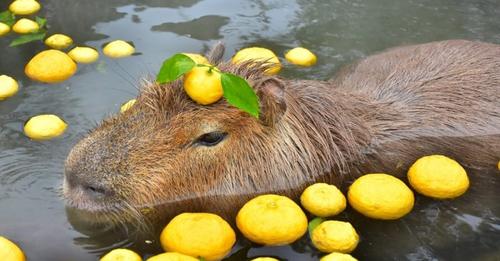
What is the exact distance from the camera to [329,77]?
670cm

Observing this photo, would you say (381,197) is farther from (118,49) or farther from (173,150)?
(118,49)

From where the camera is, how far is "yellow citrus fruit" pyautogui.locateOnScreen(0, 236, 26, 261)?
154 inches

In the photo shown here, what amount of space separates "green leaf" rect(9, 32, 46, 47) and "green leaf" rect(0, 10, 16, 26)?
1.06ft

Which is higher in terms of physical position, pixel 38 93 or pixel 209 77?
pixel 209 77

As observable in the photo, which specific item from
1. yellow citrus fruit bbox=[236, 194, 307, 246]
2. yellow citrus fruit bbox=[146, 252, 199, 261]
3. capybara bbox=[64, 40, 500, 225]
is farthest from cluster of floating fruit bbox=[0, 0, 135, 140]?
yellow citrus fruit bbox=[146, 252, 199, 261]

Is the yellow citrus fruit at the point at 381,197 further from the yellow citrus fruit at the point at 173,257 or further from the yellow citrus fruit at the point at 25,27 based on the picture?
the yellow citrus fruit at the point at 25,27

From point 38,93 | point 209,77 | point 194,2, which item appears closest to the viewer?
point 209,77

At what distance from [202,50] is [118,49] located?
0.84 meters

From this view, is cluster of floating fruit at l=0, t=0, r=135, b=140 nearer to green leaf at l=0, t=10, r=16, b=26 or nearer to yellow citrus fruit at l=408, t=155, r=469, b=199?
green leaf at l=0, t=10, r=16, b=26

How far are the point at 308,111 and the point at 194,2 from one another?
352cm

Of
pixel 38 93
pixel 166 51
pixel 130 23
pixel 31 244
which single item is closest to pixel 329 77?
pixel 166 51

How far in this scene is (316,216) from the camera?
4.60 m

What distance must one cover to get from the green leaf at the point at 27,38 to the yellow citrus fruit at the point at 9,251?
321cm

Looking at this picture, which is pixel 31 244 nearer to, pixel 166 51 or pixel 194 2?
pixel 166 51
